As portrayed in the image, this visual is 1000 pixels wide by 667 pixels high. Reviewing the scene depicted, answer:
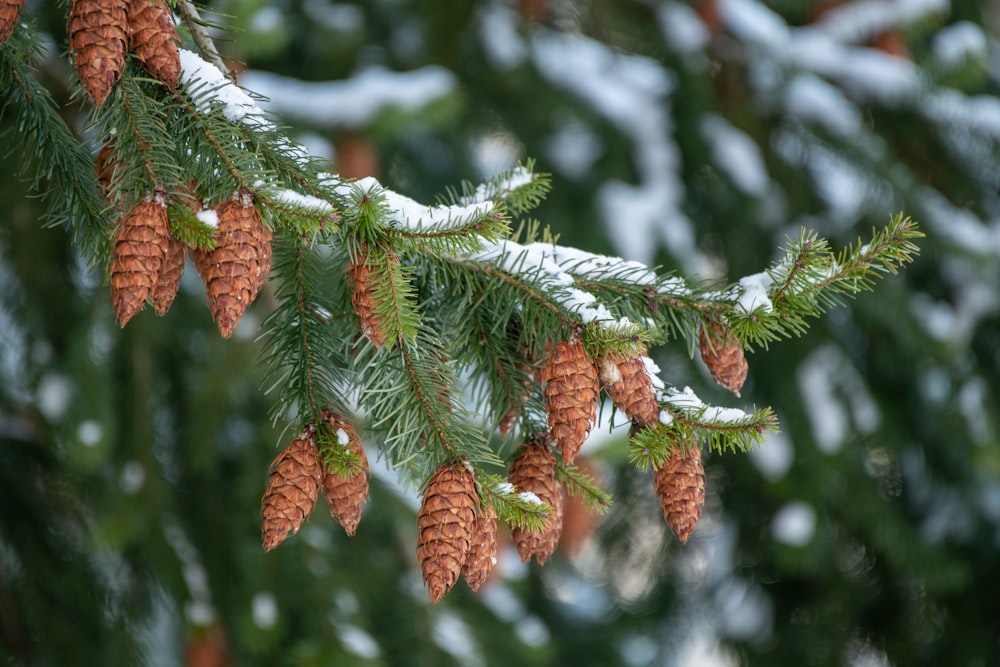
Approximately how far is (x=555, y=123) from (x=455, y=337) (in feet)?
6.44

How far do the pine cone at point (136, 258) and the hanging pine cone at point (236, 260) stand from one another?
0.18 ft

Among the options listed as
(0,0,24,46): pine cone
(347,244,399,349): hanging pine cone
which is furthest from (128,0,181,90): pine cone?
(347,244,399,349): hanging pine cone

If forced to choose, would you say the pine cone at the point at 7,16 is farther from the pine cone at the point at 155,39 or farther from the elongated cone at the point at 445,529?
the elongated cone at the point at 445,529

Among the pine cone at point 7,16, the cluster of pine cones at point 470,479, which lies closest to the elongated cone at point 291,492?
the cluster of pine cones at point 470,479

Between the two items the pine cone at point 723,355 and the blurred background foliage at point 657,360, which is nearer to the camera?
the pine cone at point 723,355

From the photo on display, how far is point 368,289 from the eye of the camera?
0.94 meters

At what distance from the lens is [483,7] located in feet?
9.77

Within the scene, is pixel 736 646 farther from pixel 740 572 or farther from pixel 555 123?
pixel 555 123

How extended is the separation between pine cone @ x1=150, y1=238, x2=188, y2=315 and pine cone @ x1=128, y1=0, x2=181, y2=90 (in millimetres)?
188

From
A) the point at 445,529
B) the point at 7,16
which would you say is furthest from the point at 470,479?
the point at 7,16

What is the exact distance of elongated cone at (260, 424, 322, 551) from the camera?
0.91 m

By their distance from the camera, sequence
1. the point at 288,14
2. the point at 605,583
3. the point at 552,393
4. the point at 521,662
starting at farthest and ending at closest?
the point at 605,583, the point at 288,14, the point at 521,662, the point at 552,393

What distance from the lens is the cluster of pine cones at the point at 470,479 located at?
90 cm

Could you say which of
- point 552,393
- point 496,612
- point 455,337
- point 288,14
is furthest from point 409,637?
point 288,14
